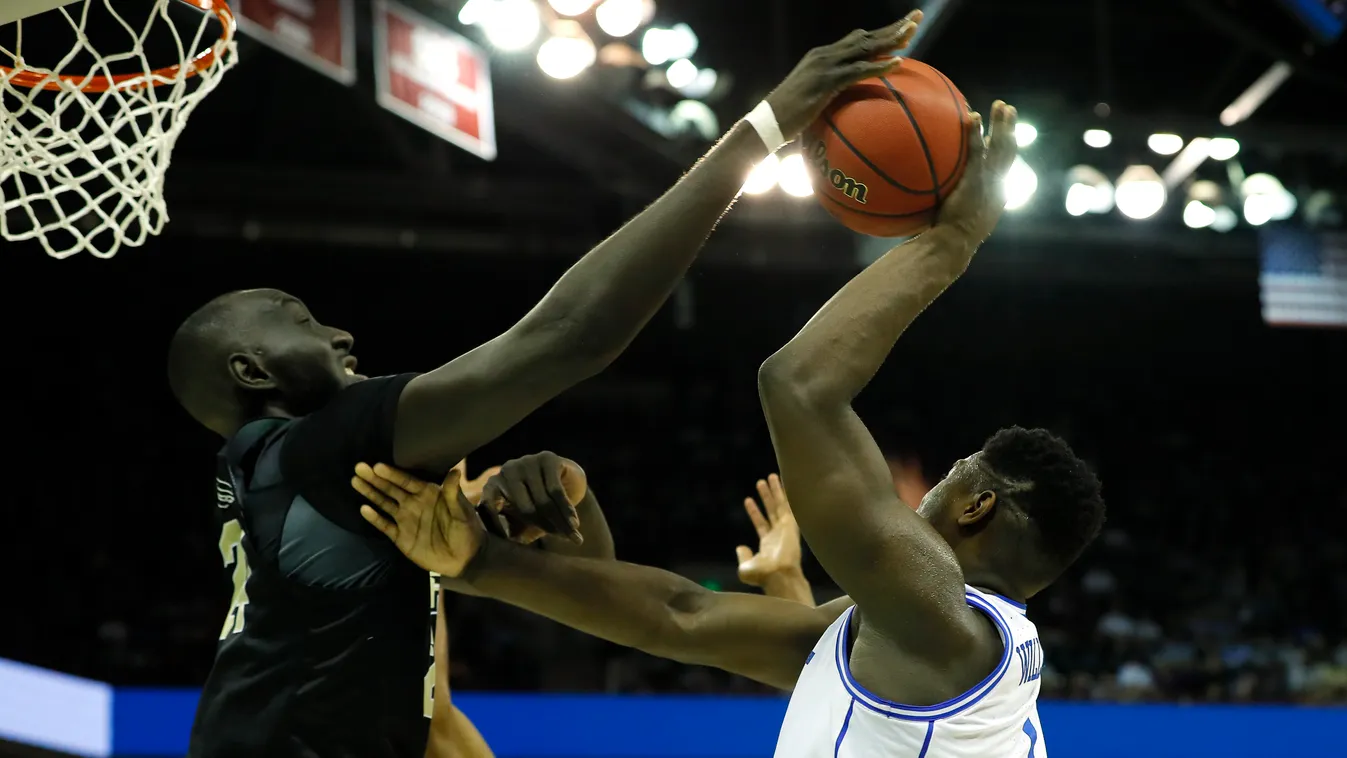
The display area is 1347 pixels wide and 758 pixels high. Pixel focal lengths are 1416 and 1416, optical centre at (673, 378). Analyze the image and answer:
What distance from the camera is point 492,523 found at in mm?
2676

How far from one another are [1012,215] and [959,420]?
225 inches

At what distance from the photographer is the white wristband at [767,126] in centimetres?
228

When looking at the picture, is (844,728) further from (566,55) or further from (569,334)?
(566,55)

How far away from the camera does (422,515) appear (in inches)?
89.0

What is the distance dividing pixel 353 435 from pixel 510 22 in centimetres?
555

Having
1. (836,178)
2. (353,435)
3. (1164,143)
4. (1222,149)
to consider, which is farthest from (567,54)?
(353,435)

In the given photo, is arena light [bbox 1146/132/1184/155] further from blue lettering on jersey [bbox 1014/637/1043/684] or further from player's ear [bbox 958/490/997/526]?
blue lettering on jersey [bbox 1014/637/1043/684]

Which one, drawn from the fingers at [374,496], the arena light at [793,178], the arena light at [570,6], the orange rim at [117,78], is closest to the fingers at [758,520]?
the fingers at [374,496]

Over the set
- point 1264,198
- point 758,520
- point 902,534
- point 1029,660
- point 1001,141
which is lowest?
point 1029,660

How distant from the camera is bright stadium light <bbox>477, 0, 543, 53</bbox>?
7.37 meters

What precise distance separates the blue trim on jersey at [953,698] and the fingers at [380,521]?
→ 31.6 inches

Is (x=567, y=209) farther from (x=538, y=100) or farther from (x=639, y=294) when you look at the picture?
(x=639, y=294)

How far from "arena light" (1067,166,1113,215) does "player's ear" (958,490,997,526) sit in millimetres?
6736

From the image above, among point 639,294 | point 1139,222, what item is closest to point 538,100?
point 1139,222
